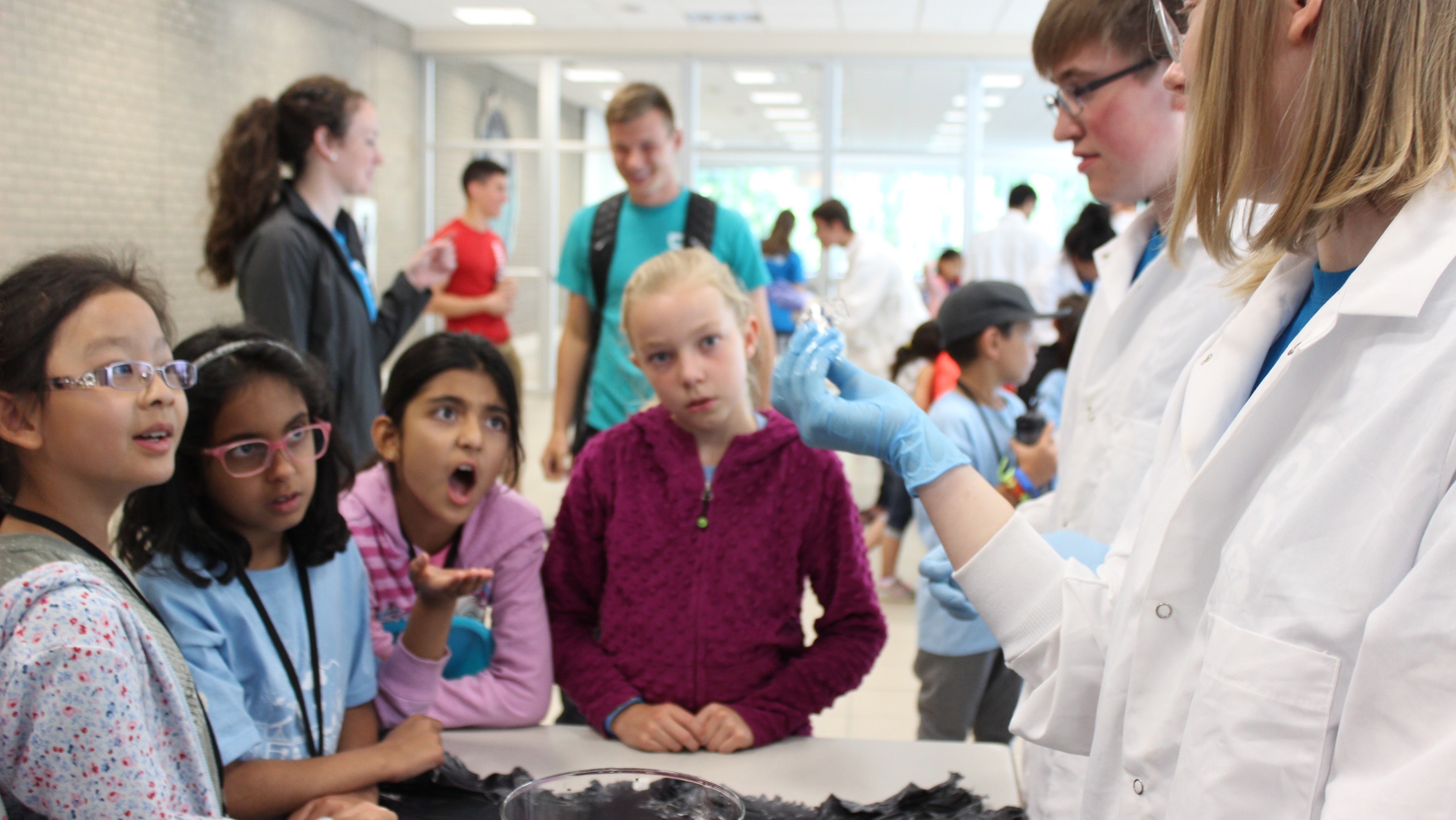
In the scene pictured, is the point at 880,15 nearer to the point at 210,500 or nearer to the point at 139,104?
the point at 139,104

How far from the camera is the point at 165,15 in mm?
6160

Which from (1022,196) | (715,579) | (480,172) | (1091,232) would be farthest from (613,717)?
(1022,196)

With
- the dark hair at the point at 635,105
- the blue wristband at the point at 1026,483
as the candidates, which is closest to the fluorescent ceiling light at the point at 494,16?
the dark hair at the point at 635,105

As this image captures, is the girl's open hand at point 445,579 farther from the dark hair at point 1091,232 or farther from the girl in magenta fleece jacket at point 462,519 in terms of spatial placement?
the dark hair at point 1091,232

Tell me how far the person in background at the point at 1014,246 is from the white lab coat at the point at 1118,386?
226 inches

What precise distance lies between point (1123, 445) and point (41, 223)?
220 inches

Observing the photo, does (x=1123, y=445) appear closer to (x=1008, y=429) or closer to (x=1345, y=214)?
(x=1345, y=214)

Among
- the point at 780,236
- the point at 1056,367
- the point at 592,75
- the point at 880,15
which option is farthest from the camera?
the point at 592,75

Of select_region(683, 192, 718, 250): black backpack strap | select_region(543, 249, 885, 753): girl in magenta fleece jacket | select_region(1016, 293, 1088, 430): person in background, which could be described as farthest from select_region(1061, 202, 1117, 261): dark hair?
select_region(543, 249, 885, 753): girl in magenta fleece jacket

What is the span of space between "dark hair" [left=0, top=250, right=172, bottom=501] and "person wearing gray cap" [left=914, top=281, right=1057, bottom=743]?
148cm

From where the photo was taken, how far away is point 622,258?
2.79 m

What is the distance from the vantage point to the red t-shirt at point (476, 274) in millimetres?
4777

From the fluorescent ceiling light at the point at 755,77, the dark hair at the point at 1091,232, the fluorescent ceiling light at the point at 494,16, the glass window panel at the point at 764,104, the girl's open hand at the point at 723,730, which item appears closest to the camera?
the girl's open hand at the point at 723,730

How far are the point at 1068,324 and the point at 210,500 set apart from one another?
8.46ft
